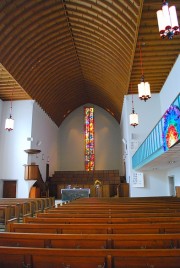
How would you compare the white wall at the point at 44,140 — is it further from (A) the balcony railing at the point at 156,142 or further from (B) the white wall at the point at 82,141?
(A) the balcony railing at the point at 156,142

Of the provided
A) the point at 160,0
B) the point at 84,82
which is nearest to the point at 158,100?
the point at 84,82

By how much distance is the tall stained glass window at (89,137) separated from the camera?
18.9m

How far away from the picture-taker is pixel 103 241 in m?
2.05

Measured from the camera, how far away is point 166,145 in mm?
5496

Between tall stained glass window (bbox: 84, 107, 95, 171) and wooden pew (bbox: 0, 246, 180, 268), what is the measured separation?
17157 mm

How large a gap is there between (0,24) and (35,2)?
4.55 feet

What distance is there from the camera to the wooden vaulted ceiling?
7.57 m

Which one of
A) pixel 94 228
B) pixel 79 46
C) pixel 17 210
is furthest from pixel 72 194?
pixel 94 228

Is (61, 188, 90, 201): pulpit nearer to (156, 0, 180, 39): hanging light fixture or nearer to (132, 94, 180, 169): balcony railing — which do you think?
(132, 94, 180, 169): balcony railing

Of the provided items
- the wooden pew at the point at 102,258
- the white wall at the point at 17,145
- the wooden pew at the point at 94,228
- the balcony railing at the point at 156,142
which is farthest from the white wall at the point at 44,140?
the wooden pew at the point at 102,258

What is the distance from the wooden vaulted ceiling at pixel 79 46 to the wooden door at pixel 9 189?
4.63m

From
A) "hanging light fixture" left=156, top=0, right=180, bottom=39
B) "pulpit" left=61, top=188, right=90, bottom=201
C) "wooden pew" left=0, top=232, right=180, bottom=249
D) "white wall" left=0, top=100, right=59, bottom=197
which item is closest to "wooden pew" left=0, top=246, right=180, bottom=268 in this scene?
"wooden pew" left=0, top=232, right=180, bottom=249

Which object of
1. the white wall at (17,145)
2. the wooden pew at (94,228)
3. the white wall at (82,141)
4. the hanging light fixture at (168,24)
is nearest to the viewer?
the wooden pew at (94,228)

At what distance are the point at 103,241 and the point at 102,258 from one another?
416mm
